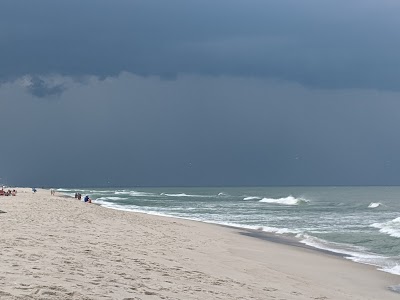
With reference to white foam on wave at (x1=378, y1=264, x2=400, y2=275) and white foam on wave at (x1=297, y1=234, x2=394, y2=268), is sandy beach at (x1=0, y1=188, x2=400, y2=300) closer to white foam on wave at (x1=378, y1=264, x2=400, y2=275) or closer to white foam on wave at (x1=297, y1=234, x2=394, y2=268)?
white foam on wave at (x1=378, y1=264, x2=400, y2=275)

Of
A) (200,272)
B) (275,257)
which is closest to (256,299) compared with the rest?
(200,272)

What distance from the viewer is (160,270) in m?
11.2

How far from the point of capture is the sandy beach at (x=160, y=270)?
8299 millimetres

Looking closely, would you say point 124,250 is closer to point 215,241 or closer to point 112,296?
point 112,296

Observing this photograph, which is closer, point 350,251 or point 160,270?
point 160,270

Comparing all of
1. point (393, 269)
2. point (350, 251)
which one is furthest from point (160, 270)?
point (350, 251)

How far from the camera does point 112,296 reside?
26.2 ft

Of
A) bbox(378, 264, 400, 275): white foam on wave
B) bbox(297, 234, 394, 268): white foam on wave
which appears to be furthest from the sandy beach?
bbox(297, 234, 394, 268): white foam on wave

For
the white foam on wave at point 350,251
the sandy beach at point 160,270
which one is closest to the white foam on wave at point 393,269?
the white foam on wave at point 350,251

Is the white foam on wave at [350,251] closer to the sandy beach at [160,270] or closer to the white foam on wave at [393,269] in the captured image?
the white foam on wave at [393,269]

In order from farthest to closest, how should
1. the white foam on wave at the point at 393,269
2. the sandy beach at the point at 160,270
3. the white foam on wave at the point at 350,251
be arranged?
1. the white foam on wave at the point at 350,251
2. the white foam on wave at the point at 393,269
3. the sandy beach at the point at 160,270

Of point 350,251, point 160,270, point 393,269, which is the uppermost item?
point 160,270

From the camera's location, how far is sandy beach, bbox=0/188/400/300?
8.30m

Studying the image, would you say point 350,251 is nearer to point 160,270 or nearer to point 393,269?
point 393,269
